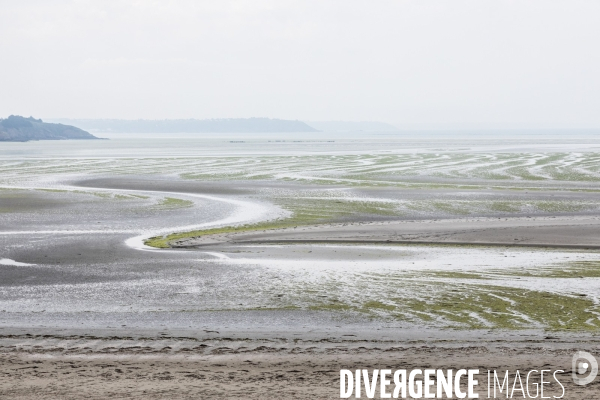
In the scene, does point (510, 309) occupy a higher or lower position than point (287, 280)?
higher

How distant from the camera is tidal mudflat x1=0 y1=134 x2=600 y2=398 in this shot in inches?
494

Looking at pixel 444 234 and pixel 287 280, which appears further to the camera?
pixel 444 234

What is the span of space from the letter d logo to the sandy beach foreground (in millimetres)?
125

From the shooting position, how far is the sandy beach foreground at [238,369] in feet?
32.8

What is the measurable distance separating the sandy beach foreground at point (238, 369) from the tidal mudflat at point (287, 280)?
66mm

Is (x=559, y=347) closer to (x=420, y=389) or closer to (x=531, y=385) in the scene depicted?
(x=531, y=385)

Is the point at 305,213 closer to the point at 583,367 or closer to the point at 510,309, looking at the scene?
the point at 510,309

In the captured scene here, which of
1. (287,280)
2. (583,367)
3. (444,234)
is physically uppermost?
(583,367)

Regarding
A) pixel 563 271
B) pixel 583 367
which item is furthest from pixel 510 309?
pixel 563 271

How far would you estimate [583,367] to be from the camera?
1105cm

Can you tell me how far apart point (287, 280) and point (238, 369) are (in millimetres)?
7827

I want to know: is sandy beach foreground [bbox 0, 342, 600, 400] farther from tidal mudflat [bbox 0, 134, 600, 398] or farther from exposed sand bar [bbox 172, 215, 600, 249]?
exposed sand bar [bbox 172, 215, 600, 249]

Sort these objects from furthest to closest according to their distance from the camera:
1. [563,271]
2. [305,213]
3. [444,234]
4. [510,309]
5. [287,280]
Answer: [305,213]
[444,234]
[563,271]
[287,280]
[510,309]

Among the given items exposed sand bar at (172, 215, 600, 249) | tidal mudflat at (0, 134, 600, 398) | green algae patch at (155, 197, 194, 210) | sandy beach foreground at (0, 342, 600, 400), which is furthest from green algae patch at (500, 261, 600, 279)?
green algae patch at (155, 197, 194, 210)
